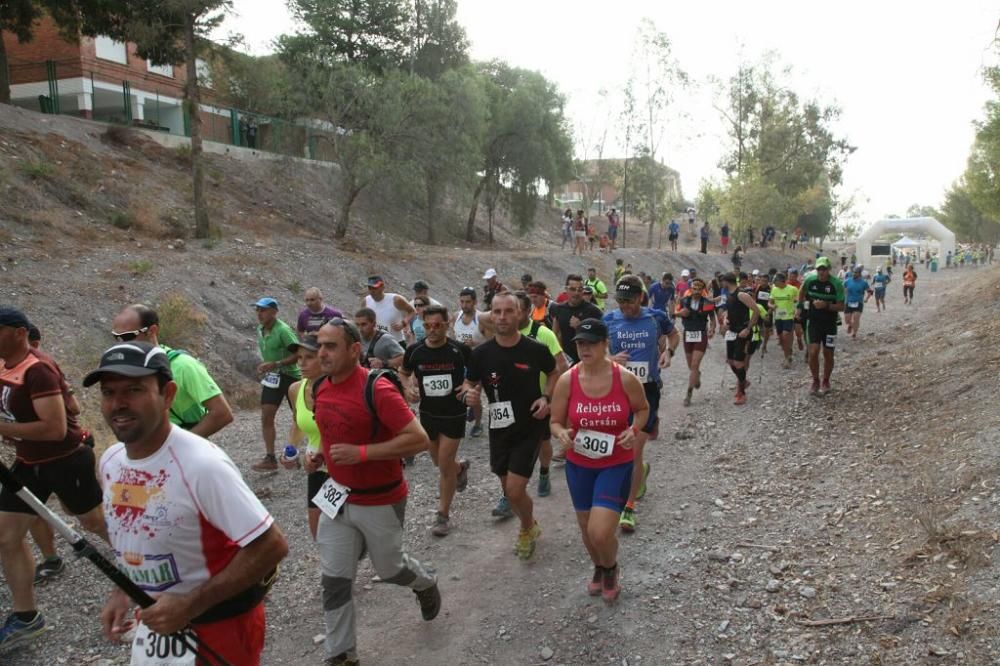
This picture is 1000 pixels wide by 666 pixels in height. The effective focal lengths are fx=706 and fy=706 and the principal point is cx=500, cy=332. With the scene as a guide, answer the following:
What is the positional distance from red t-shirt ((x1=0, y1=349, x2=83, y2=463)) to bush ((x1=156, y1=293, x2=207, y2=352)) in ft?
25.2

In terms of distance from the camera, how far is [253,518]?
2312 mm

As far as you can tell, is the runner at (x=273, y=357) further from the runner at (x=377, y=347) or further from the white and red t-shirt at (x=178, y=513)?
the white and red t-shirt at (x=178, y=513)

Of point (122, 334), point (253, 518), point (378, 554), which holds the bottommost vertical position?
point (378, 554)

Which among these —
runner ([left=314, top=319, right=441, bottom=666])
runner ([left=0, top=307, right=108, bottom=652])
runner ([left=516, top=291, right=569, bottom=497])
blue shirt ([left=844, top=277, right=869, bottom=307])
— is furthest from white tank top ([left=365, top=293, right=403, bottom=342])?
blue shirt ([left=844, top=277, right=869, bottom=307])

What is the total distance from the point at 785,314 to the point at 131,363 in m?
14.3

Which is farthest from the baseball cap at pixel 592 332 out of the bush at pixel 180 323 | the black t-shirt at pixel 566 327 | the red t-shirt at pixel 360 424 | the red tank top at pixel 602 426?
the bush at pixel 180 323

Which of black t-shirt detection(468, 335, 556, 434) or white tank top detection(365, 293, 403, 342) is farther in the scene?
white tank top detection(365, 293, 403, 342)

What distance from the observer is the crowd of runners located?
229 cm

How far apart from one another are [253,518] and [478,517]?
4462 mm

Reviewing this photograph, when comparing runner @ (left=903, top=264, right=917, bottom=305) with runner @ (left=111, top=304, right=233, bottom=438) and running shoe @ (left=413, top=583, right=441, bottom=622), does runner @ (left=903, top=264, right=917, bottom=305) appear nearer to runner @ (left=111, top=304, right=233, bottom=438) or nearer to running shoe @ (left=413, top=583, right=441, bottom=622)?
running shoe @ (left=413, top=583, right=441, bottom=622)

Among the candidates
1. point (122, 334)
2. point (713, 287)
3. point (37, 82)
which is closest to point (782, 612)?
point (122, 334)

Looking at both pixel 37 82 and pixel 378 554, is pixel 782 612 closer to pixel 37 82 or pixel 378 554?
pixel 378 554

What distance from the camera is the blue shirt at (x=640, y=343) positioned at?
A: 677cm

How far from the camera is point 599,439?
15.1ft
